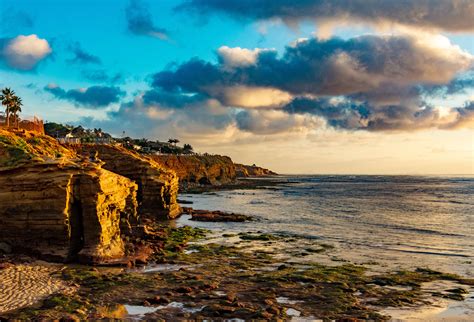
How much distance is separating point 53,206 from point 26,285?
584 centimetres

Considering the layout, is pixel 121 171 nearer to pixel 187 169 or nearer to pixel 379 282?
pixel 379 282

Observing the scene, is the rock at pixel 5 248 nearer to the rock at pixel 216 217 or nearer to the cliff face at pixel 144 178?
the cliff face at pixel 144 178

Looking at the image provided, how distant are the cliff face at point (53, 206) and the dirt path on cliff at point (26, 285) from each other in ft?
7.09

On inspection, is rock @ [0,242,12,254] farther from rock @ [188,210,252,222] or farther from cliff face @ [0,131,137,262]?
rock @ [188,210,252,222]

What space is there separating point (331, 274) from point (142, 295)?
11.2 metres

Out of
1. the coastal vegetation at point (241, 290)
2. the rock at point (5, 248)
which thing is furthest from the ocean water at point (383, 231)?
the rock at point (5, 248)

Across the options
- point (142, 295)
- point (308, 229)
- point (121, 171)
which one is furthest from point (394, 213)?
point (142, 295)

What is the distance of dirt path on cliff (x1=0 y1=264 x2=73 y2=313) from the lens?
1828cm

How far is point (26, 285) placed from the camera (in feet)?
67.0

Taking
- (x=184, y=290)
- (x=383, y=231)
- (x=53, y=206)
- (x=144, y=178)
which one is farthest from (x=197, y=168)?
(x=184, y=290)

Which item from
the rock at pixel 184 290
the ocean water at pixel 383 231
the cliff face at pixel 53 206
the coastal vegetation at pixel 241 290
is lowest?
the ocean water at pixel 383 231

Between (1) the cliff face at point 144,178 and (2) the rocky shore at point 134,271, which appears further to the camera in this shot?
(1) the cliff face at point 144,178

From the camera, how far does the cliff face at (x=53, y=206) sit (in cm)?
2512

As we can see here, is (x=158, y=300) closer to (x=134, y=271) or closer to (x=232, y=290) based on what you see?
(x=232, y=290)
